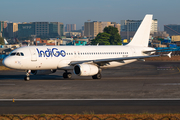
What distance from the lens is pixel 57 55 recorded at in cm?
4012

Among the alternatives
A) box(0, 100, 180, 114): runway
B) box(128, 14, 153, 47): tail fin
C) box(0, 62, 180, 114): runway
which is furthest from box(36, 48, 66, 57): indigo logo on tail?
box(0, 100, 180, 114): runway

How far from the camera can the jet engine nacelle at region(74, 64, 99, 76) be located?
124ft

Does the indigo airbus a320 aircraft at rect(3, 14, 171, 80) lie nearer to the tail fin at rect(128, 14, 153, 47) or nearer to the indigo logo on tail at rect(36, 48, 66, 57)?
the indigo logo on tail at rect(36, 48, 66, 57)

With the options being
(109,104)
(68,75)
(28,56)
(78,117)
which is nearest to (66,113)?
(78,117)

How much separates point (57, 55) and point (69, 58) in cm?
200

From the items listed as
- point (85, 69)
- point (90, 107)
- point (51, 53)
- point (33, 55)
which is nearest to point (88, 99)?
point (90, 107)

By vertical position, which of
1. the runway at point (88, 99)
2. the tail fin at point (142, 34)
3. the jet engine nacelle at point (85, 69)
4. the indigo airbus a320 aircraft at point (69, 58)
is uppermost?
the tail fin at point (142, 34)

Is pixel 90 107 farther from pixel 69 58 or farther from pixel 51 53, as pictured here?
pixel 69 58

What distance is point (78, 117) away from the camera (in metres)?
18.3

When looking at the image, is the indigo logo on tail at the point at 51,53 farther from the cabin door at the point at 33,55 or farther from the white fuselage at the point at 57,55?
the cabin door at the point at 33,55

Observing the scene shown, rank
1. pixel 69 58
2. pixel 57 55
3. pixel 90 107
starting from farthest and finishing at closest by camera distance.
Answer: pixel 69 58
pixel 57 55
pixel 90 107

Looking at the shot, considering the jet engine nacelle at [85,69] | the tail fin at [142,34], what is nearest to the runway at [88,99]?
the jet engine nacelle at [85,69]

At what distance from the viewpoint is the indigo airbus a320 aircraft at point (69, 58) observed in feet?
124

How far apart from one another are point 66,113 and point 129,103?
6.02 m
